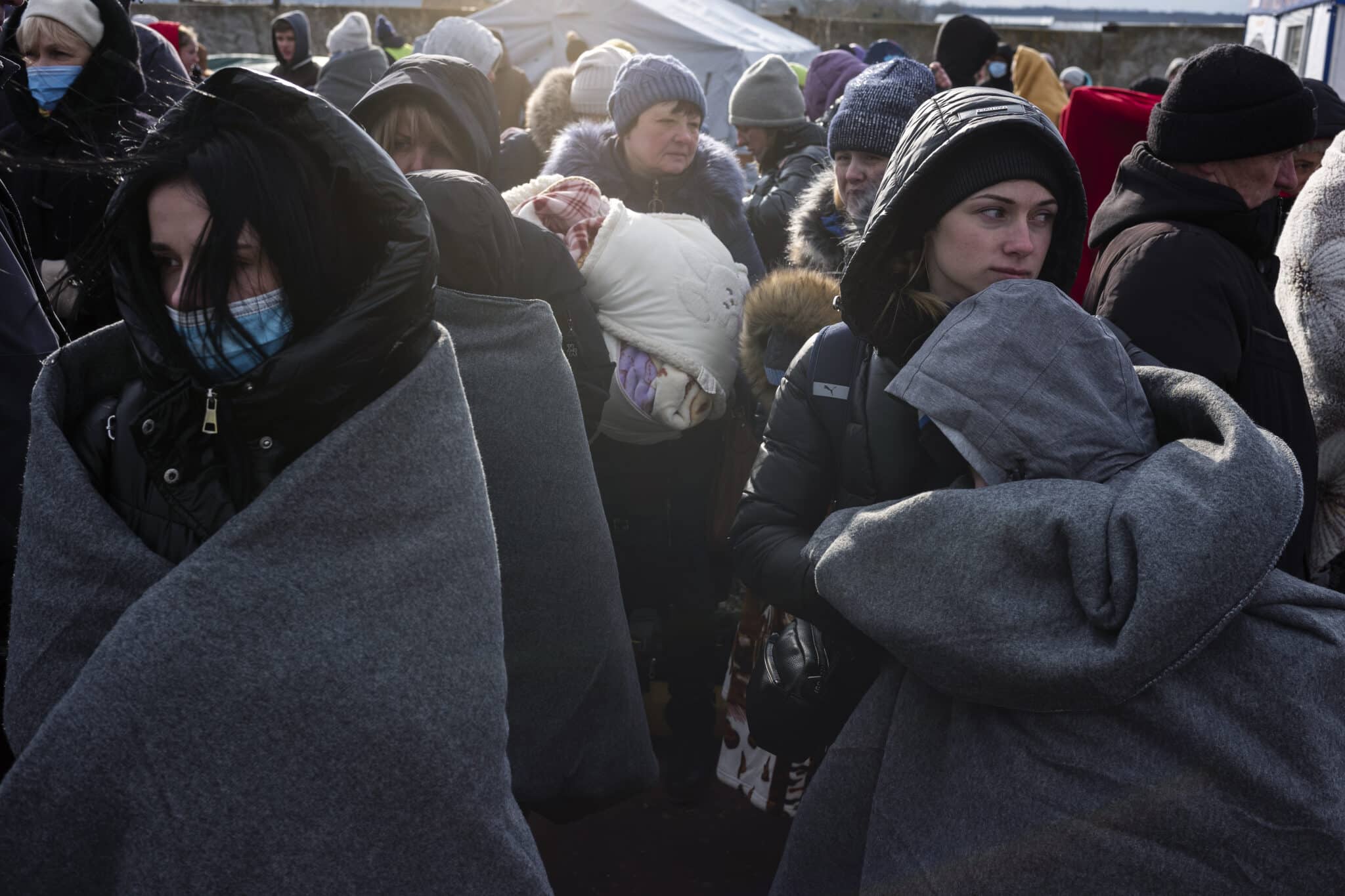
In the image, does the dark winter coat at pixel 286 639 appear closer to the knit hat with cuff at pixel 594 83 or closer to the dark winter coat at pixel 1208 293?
the dark winter coat at pixel 1208 293

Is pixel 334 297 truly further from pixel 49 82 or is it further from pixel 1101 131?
pixel 1101 131

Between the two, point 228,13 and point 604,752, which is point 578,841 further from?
point 228,13

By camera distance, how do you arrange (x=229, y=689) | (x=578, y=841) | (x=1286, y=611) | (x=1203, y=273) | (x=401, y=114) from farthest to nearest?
1. (x=578, y=841)
2. (x=401, y=114)
3. (x=1203, y=273)
4. (x=1286, y=611)
5. (x=229, y=689)

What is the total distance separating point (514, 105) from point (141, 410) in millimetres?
6444

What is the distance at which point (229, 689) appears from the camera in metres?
1.45

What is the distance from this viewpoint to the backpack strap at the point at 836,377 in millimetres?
2166

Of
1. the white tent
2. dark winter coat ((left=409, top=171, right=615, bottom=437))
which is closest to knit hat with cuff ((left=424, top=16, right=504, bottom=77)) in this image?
dark winter coat ((left=409, top=171, right=615, bottom=437))

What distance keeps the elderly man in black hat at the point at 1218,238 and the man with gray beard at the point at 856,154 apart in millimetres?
801

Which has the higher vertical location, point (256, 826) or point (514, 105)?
point (256, 826)

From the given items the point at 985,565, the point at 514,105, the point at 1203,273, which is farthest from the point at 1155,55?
the point at 985,565

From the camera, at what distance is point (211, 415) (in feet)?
5.15

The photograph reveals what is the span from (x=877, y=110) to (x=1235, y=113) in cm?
109

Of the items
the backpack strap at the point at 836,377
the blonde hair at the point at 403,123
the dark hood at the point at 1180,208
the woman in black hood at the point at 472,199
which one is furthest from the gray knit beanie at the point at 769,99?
the backpack strap at the point at 836,377

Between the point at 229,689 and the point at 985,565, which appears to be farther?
the point at 985,565
